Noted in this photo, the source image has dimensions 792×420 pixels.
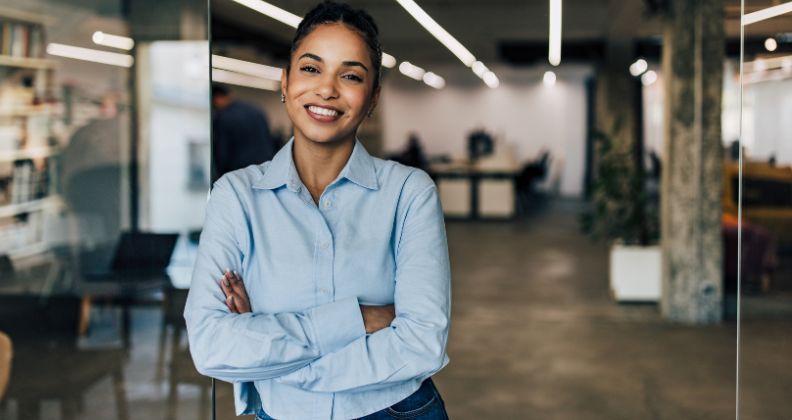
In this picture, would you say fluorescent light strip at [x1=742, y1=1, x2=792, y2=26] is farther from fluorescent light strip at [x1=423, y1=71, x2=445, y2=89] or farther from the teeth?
fluorescent light strip at [x1=423, y1=71, x2=445, y2=89]

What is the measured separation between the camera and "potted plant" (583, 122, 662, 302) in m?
7.05

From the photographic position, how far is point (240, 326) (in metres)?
1.44

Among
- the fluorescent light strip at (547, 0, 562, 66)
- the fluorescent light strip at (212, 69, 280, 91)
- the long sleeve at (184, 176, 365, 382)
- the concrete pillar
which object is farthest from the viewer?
the fluorescent light strip at (212, 69, 280, 91)

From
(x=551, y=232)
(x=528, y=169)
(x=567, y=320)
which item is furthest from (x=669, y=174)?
(x=528, y=169)

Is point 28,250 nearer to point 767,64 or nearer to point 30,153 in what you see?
point 30,153

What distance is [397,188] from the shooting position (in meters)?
1.54

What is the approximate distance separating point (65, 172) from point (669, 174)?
5050 millimetres

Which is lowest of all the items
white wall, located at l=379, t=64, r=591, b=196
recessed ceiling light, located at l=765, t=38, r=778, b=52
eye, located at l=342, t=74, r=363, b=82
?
eye, located at l=342, t=74, r=363, b=82

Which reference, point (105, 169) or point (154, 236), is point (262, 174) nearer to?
point (154, 236)

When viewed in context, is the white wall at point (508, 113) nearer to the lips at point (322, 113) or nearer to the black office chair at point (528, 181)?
the black office chair at point (528, 181)

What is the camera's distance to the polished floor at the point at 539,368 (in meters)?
4.26

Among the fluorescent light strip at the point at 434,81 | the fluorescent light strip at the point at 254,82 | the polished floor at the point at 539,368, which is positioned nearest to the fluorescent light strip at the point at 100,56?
the polished floor at the point at 539,368

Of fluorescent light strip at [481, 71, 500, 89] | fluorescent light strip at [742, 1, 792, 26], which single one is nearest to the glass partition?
fluorescent light strip at [742, 1, 792, 26]

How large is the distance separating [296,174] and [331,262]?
180 mm
